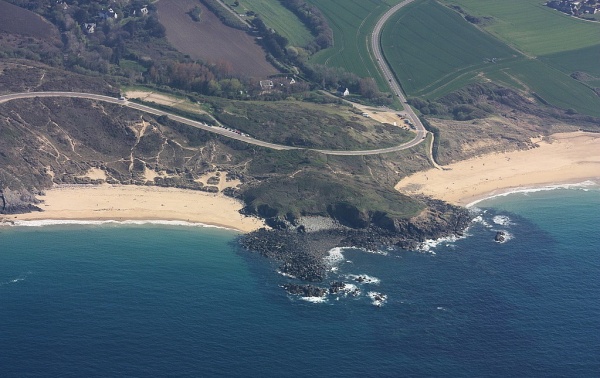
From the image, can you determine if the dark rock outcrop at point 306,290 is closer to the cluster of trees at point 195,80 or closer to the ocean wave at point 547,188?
the ocean wave at point 547,188

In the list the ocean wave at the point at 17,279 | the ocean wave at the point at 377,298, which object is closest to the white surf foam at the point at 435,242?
the ocean wave at the point at 377,298

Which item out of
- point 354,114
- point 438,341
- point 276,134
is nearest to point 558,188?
point 354,114

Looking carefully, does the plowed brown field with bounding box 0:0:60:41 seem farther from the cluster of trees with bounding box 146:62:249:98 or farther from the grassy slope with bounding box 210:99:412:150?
the grassy slope with bounding box 210:99:412:150

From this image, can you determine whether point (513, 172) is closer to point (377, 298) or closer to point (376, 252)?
point (376, 252)

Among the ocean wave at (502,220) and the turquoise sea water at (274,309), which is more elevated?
the ocean wave at (502,220)

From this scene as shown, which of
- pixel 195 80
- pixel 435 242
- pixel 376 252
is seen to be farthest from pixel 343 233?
pixel 195 80

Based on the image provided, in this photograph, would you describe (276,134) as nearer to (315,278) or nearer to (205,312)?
(315,278)

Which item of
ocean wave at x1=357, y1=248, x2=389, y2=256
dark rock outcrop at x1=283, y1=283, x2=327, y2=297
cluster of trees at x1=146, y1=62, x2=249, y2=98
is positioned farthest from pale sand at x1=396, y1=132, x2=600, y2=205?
cluster of trees at x1=146, y1=62, x2=249, y2=98
